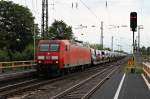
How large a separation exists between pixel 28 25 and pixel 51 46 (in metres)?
57.8

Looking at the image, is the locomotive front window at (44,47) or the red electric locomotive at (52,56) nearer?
the red electric locomotive at (52,56)

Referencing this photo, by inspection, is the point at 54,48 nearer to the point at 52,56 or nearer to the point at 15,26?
the point at 52,56

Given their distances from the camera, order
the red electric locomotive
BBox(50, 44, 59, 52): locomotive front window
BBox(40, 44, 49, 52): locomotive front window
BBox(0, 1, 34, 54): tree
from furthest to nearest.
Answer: BBox(0, 1, 34, 54): tree
BBox(40, 44, 49, 52): locomotive front window
BBox(50, 44, 59, 52): locomotive front window
the red electric locomotive

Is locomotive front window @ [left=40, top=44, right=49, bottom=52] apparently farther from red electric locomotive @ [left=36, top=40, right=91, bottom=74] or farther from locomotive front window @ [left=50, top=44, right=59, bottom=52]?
locomotive front window @ [left=50, top=44, right=59, bottom=52]

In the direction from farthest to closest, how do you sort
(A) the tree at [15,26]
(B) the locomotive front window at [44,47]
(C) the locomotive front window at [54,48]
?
(A) the tree at [15,26], (B) the locomotive front window at [44,47], (C) the locomotive front window at [54,48]

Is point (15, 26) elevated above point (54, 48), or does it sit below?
above

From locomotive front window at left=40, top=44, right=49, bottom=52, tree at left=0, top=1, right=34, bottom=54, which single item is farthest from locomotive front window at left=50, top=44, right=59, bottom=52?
tree at left=0, top=1, right=34, bottom=54

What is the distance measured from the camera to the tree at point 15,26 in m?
87.9

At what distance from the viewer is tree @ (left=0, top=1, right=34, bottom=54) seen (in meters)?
87.9

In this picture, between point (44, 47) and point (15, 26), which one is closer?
point (44, 47)

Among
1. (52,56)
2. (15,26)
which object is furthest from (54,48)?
(15,26)

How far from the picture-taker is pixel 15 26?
91562 millimetres

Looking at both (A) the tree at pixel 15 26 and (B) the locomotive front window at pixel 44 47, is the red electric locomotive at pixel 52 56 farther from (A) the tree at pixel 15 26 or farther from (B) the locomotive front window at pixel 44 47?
(A) the tree at pixel 15 26

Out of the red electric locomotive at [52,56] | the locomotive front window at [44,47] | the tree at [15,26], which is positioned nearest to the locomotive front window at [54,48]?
the red electric locomotive at [52,56]
